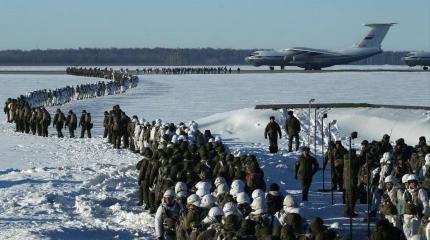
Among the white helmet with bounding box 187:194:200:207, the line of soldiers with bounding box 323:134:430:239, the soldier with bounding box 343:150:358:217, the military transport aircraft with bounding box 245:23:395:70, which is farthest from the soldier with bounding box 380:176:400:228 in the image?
the military transport aircraft with bounding box 245:23:395:70

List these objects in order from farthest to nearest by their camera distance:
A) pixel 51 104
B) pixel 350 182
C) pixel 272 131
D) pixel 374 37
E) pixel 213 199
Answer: pixel 374 37
pixel 51 104
pixel 272 131
pixel 350 182
pixel 213 199

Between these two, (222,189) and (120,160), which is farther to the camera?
(120,160)

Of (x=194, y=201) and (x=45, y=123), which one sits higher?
(x=194, y=201)

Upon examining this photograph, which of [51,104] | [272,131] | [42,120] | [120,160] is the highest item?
[272,131]

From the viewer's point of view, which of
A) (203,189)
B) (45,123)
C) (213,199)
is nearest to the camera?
(213,199)

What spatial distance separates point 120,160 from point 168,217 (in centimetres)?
1200

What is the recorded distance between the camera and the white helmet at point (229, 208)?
394 inches

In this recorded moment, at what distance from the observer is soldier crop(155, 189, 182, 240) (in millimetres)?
11359

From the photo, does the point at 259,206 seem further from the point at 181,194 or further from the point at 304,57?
the point at 304,57

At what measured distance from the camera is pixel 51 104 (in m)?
44.4

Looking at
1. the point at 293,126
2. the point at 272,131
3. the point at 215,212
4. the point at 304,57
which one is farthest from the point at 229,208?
the point at 304,57

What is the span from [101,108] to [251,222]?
33584 millimetres

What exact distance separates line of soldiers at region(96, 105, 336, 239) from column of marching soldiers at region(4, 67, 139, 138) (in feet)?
46.7

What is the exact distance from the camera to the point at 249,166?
13.3 meters
